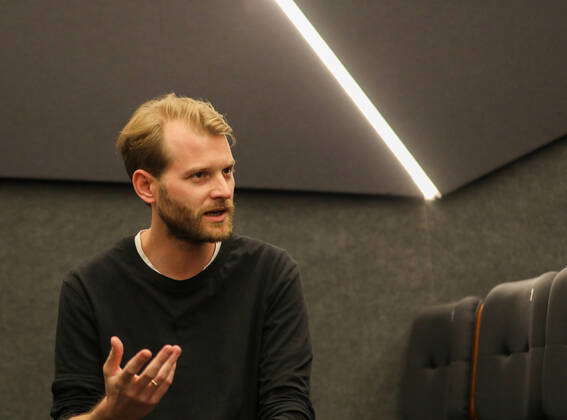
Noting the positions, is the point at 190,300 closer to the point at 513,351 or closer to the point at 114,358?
the point at 114,358

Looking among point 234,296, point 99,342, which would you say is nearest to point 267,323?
point 234,296

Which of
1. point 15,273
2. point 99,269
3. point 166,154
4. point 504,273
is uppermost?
point 166,154

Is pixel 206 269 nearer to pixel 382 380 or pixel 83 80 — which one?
pixel 83 80

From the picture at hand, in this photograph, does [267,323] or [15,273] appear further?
[15,273]

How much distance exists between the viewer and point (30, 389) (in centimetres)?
274

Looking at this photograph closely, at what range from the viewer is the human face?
1.42 metres

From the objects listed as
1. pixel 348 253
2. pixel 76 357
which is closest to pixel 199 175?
pixel 76 357

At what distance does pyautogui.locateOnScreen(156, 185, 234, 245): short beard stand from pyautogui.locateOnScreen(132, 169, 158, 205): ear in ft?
0.10

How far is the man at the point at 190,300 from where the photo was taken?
1.40 m

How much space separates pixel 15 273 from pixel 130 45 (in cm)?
89

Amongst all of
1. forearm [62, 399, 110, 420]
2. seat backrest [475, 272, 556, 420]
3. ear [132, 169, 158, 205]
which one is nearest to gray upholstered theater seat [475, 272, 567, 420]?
seat backrest [475, 272, 556, 420]

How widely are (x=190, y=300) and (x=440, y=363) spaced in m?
1.38

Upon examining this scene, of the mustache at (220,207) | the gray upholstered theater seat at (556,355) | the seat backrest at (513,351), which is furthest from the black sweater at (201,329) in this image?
the seat backrest at (513,351)

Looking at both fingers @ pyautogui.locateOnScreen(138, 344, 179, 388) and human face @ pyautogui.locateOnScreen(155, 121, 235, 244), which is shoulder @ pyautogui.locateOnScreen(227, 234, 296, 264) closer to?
human face @ pyautogui.locateOnScreen(155, 121, 235, 244)
